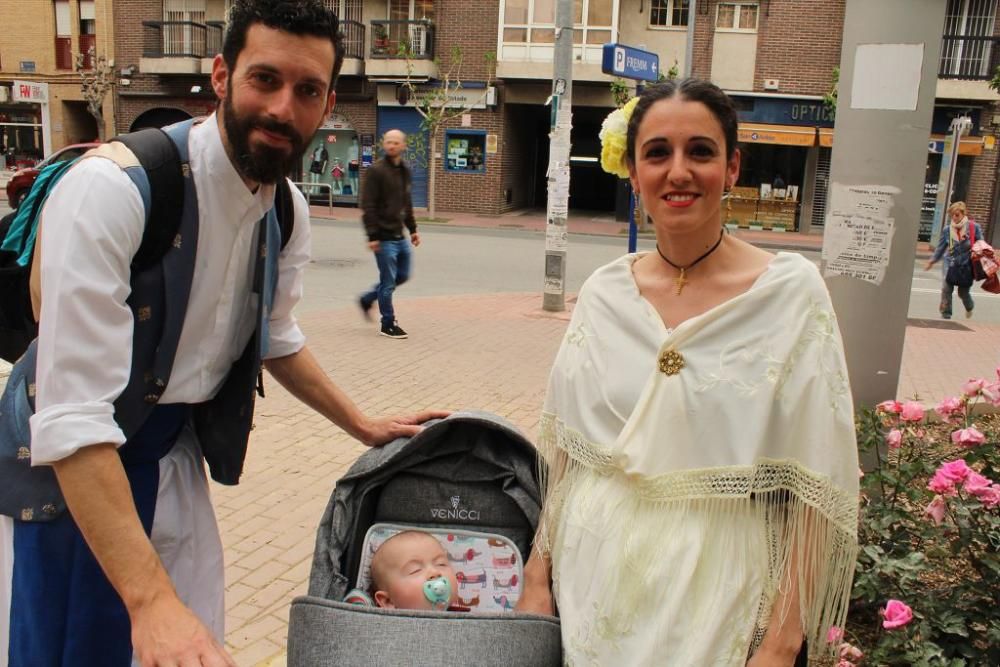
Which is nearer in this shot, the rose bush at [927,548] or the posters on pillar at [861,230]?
the rose bush at [927,548]

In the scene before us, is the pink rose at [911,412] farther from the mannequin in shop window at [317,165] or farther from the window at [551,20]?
the mannequin in shop window at [317,165]

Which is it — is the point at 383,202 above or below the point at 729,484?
above

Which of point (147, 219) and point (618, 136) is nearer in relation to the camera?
point (147, 219)

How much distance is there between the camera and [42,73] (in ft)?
101

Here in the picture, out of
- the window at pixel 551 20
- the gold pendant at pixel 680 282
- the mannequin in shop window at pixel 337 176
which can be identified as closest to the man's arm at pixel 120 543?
the gold pendant at pixel 680 282

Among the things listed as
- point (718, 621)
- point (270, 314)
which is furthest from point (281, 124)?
point (718, 621)

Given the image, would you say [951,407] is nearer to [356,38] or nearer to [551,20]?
[551,20]

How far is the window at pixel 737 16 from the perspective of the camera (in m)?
25.4

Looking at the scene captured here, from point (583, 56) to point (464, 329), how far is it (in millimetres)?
18583

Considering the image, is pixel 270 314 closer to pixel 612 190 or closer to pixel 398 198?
pixel 398 198

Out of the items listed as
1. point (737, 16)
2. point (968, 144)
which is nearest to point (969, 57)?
point (968, 144)

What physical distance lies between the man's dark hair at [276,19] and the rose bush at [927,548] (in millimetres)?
1892

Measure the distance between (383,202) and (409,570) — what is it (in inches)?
269

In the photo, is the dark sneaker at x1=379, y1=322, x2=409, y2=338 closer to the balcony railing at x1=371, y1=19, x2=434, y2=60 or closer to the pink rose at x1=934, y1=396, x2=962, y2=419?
the pink rose at x1=934, y1=396, x2=962, y2=419
